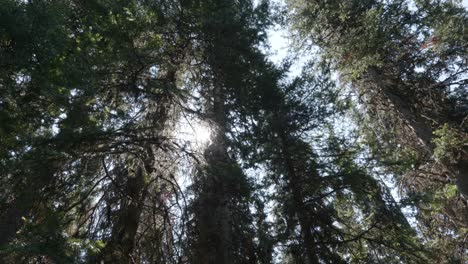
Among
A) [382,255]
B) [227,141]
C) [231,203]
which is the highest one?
[227,141]

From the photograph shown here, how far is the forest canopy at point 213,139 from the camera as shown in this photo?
6.00 m

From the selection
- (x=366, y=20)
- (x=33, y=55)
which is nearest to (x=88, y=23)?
(x=33, y=55)

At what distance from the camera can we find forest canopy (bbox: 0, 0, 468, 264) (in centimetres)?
600

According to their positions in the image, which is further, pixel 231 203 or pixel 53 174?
pixel 231 203

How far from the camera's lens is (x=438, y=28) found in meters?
8.77

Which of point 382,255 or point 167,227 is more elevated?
point 167,227

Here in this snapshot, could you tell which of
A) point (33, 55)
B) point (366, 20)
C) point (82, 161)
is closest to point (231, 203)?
point (82, 161)

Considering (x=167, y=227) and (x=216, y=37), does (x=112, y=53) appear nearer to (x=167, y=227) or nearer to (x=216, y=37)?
(x=216, y=37)

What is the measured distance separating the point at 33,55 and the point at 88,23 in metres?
2.24

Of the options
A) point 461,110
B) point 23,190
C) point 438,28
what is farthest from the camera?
point 461,110

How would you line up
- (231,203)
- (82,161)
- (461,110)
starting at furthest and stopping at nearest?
(461,110) → (231,203) → (82,161)

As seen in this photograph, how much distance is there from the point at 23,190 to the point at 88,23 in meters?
3.67

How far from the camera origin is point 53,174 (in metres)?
6.38

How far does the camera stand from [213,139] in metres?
8.40
